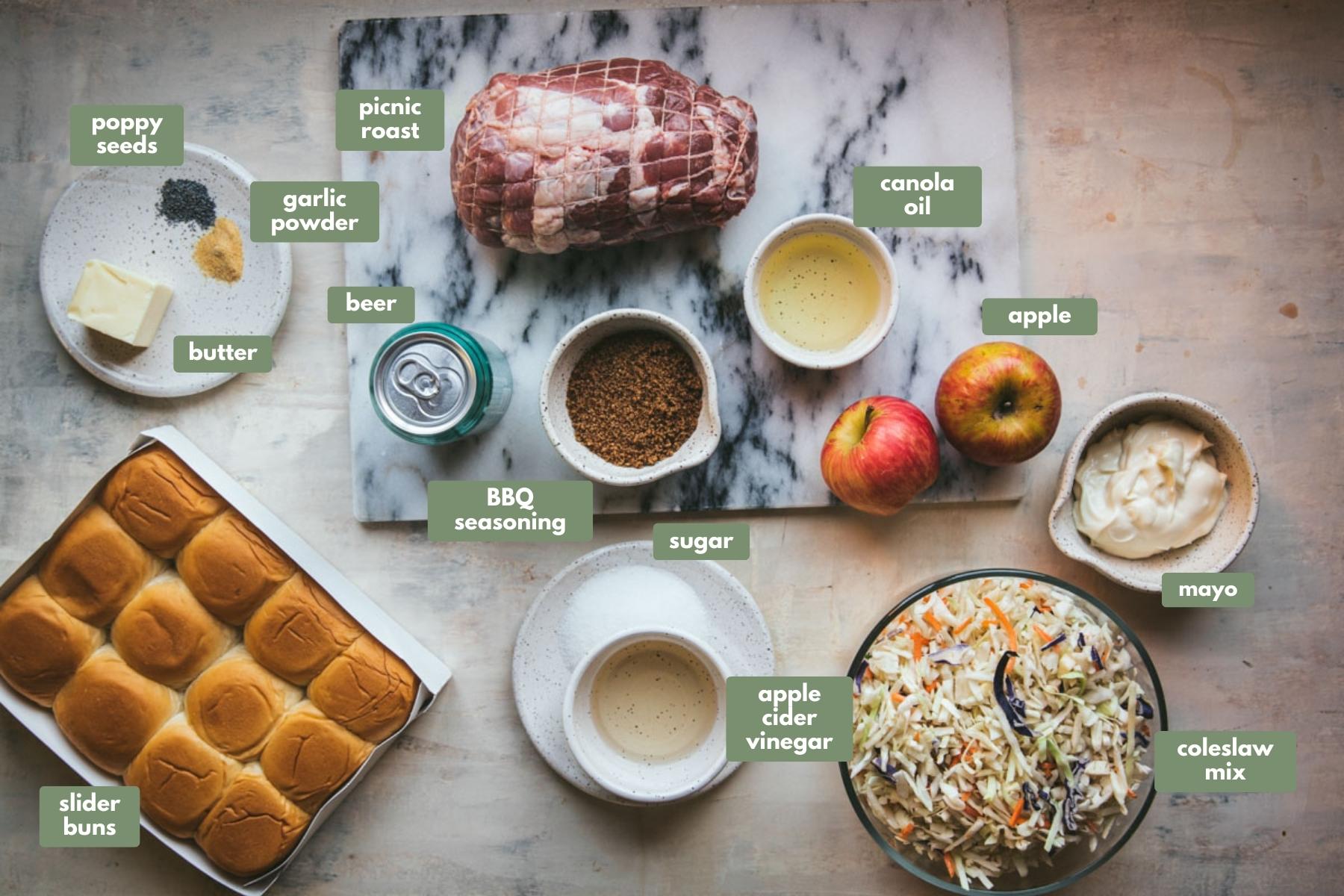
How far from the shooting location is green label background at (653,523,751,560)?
1.50 metres

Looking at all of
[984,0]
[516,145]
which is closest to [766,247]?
[516,145]

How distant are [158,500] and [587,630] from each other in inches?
26.0

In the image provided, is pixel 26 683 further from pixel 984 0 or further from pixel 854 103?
pixel 984 0

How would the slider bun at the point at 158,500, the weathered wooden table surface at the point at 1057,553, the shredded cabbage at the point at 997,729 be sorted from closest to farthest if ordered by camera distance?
the shredded cabbage at the point at 997,729 → the slider bun at the point at 158,500 → the weathered wooden table surface at the point at 1057,553

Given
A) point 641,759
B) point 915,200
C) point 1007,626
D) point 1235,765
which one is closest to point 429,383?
point 641,759

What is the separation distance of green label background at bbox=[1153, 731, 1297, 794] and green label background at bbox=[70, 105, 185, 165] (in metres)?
1.79

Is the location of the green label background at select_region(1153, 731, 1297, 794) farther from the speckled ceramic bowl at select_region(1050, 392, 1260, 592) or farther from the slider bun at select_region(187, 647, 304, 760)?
the slider bun at select_region(187, 647, 304, 760)

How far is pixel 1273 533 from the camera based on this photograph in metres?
1.55

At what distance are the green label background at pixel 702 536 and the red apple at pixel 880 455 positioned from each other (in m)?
0.17

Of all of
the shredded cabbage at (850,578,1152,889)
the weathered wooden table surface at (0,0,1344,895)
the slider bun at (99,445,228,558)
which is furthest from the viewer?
the weathered wooden table surface at (0,0,1344,895)

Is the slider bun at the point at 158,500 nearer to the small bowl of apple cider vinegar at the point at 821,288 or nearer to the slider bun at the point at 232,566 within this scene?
the slider bun at the point at 232,566

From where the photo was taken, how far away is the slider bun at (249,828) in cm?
141

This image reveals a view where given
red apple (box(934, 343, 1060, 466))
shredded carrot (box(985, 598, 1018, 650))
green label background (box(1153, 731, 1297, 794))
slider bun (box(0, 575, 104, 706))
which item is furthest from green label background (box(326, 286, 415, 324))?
green label background (box(1153, 731, 1297, 794))

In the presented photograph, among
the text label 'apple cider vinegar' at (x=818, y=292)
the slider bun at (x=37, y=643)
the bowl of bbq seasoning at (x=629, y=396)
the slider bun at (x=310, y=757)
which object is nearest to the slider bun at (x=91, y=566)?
the slider bun at (x=37, y=643)
